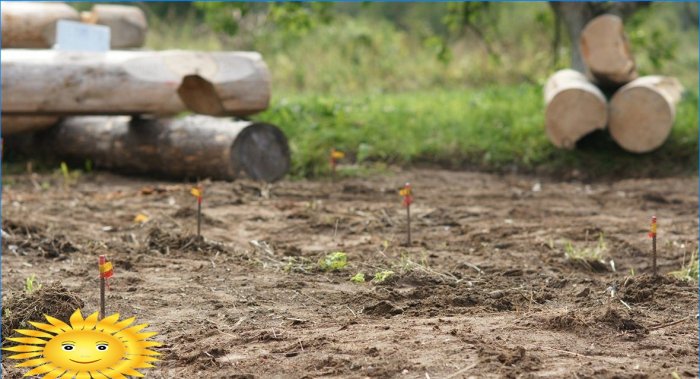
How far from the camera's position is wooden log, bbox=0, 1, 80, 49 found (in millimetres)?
10602

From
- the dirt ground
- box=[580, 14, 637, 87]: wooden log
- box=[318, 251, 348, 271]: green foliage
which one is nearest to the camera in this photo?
the dirt ground

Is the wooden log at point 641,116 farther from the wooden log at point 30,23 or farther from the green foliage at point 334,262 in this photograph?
the wooden log at point 30,23

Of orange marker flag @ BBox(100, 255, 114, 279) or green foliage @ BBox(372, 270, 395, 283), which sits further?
green foliage @ BBox(372, 270, 395, 283)

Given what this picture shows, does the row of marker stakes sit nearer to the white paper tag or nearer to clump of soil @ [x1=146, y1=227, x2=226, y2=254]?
clump of soil @ [x1=146, y1=227, x2=226, y2=254]

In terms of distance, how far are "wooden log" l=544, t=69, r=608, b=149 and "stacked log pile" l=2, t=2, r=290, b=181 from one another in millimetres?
2564

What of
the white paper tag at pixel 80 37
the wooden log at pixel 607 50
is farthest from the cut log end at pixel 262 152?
the wooden log at pixel 607 50

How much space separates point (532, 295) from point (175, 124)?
502 cm

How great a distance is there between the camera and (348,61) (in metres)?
15.8

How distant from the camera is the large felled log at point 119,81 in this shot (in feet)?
27.9

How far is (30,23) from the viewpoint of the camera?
1064cm

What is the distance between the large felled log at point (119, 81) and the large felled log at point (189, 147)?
0.92 ft

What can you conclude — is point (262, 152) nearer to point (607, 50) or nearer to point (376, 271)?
point (607, 50)

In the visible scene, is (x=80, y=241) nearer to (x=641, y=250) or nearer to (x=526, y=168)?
(x=641, y=250)

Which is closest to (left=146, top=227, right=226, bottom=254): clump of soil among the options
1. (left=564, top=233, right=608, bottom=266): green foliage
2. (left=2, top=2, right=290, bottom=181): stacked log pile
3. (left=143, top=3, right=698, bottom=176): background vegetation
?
(left=564, top=233, right=608, bottom=266): green foliage
